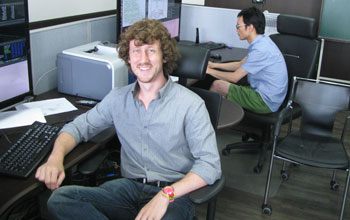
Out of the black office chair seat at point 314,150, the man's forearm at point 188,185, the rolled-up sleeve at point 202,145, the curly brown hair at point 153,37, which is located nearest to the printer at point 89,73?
the curly brown hair at point 153,37

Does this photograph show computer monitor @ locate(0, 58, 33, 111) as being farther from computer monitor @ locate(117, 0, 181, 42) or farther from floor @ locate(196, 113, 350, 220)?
floor @ locate(196, 113, 350, 220)

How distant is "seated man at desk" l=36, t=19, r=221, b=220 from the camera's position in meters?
1.48

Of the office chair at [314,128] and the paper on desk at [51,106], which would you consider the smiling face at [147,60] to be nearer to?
the paper on desk at [51,106]

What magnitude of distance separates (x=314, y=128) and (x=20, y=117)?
1880 mm

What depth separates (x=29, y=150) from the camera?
1.52 metres

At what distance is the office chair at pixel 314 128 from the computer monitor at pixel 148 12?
3.61 feet

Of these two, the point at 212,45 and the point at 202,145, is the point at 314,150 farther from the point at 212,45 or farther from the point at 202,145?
the point at 212,45

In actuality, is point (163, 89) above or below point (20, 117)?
above

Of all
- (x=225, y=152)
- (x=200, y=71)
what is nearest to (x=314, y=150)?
(x=225, y=152)

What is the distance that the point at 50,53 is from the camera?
90.6 inches

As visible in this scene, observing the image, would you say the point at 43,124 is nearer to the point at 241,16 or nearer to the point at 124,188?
the point at 124,188

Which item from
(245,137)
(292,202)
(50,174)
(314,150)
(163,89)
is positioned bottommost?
(292,202)

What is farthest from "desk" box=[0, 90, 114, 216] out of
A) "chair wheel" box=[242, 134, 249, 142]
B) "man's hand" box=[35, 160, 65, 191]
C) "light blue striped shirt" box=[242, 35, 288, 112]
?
"chair wheel" box=[242, 134, 249, 142]

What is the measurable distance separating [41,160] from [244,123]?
2180 millimetres
